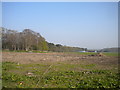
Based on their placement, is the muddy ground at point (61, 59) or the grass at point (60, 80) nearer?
the grass at point (60, 80)

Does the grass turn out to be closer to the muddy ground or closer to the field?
the field

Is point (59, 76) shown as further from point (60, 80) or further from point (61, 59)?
point (61, 59)

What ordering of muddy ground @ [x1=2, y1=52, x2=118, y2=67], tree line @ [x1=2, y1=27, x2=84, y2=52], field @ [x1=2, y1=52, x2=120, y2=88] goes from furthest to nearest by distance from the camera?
tree line @ [x1=2, y1=27, x2=84, y2=52]
muddy ground @ [x1=2, y1=52, x2=118, y2=67]
field @ [x1=2, y1=52, x2=120, y2=88]

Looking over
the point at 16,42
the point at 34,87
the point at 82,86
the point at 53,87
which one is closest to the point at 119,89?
the point at 82,86

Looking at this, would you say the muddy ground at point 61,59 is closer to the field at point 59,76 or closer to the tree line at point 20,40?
the field at point 59,76

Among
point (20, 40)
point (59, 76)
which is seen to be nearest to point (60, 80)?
point (59, 76)

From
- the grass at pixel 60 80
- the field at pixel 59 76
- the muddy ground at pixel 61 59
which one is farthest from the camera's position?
the muddy ground at pixel 61 59

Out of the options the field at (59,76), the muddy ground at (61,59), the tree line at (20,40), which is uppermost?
the tree line at (20,40)

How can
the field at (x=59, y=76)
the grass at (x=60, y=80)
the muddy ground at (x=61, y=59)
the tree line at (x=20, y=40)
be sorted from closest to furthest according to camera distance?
the grass at (x=60, y=80) → the field at (x=59, y=76) → the muddy ground at (x=61, y=59) → the tree line at (x=20, y=40)

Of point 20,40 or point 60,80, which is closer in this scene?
point 60,80

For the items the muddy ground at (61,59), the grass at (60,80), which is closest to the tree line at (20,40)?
the muddy ground at (61,59)

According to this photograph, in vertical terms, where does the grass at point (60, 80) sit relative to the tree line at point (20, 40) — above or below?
below

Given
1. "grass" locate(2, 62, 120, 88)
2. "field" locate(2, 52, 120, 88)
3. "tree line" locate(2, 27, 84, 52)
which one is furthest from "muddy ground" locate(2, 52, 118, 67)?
"tree line" locate(2, 27, 84, 52)

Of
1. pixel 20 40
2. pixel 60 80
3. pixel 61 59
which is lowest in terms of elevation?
pixel 61 59
